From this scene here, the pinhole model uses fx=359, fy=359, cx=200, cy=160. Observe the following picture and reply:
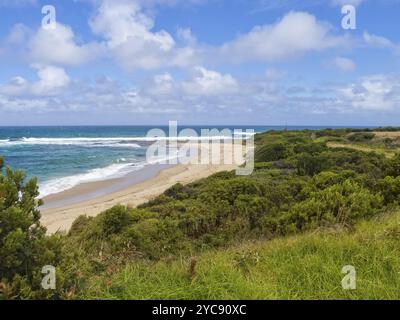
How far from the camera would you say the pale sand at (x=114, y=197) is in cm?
1460

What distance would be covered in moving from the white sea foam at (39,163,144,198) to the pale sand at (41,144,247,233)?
1.10 metres

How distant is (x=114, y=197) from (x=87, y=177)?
8.21m

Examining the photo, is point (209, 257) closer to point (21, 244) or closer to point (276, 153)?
point (21, 244)

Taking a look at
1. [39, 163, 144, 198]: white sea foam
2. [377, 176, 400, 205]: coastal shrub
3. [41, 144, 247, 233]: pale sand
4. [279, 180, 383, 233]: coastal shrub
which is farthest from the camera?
[39, 163, 144, 198]: white sea foam

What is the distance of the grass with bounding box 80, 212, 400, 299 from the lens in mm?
3463

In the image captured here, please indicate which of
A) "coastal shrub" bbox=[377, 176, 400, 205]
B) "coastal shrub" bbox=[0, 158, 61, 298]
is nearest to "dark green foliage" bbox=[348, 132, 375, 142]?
"coastal shrub" bbox=[377, 176, 400, 205]

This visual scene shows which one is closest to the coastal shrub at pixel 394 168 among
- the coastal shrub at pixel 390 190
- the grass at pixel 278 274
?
the coastal shrub at pixel 390 190

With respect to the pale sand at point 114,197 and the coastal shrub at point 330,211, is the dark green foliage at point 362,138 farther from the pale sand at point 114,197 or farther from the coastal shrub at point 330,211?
the coastal shrub at point 330,211

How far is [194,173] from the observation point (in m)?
27.4

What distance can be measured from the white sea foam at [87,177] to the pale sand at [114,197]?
1.10m

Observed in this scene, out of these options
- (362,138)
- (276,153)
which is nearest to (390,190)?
(276,153)

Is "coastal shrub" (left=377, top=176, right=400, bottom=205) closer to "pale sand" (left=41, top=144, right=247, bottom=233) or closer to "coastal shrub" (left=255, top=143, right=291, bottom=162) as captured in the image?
"pale sand" (left=41, top=144, right=247, bottom=233)
